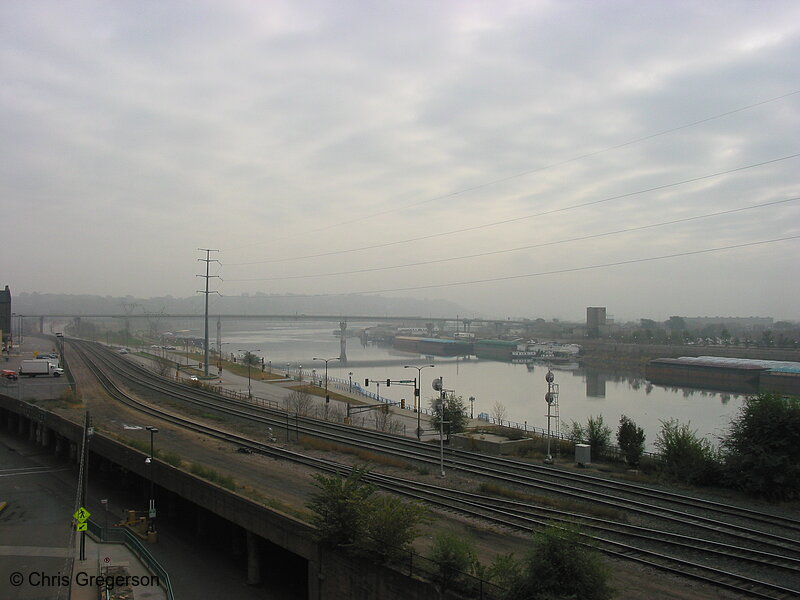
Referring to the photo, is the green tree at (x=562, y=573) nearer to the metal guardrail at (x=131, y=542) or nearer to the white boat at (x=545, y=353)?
the metal guardrail at (x=131, y=542)

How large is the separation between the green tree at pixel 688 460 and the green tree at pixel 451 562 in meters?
8.09

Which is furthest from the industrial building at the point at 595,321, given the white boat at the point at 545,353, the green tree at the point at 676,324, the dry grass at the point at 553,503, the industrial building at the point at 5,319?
the dry grass at the point at 553,503

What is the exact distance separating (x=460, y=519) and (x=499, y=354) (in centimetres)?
9301

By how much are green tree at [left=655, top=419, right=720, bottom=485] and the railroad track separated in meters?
1.64

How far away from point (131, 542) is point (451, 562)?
29.8ft

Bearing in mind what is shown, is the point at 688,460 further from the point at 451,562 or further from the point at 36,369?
the point at 36,369

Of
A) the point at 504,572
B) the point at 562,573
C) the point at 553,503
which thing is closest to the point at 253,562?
the point at 553,503

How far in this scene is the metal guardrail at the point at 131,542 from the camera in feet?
39.7

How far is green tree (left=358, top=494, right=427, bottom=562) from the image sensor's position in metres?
8.91

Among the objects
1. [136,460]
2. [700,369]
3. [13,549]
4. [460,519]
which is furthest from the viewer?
[700,369]

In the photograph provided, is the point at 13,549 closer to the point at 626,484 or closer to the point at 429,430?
the point at 626,484

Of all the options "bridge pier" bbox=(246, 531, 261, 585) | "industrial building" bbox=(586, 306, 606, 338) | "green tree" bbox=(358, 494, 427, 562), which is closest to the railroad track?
"green tree" bbox=(358, 494, 427, 562)

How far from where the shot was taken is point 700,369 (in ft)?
190

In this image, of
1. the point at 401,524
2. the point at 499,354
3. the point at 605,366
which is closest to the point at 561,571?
the point at 401,524
